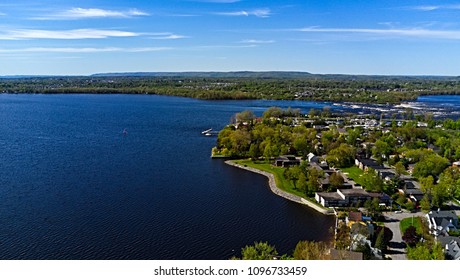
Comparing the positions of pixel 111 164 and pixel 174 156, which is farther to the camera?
pixel 174 156

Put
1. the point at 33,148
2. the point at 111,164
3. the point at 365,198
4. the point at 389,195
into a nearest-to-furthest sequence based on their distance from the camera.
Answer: the point at 365,198, the point at 389,195, the point at 111,164, the point at 33,148

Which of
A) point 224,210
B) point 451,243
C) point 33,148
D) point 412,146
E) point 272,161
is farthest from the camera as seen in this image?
point 412,146

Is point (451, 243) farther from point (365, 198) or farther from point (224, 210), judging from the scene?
point (224, 210)

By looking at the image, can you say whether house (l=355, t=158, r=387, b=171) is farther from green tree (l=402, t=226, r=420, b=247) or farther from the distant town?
green tree (l=402, t=226, r=420, b=247)

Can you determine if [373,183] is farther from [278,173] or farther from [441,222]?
[278,173]

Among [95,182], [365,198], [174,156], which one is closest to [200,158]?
[174,156]

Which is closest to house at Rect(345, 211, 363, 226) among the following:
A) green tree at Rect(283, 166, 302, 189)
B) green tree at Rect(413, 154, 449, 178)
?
green tree at Rect(283, 166, 302, 189)

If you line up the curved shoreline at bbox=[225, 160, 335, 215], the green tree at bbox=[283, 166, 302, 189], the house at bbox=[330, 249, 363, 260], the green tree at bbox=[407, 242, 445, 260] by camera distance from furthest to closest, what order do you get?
the green tree at bbox=[283, 166, 302, 189], the curved shoreline at bbox=[225, 160, 335, 215], the green tree at bbox=[407, 242, 445, 260], the house at bbox=[330, 249, 363, 260]
